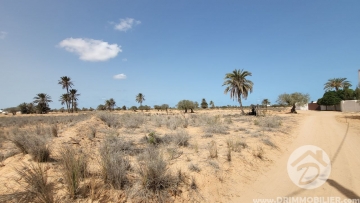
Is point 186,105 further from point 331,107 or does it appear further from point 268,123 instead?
point 268,123

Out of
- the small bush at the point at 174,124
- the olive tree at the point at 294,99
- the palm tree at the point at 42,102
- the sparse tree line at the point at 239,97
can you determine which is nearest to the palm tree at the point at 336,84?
the sparse tree line at the point at 239,97

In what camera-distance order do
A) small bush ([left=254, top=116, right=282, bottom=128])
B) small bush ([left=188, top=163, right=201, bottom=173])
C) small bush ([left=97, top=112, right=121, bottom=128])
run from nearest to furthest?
small bush ([left=188, top=163, right=201, bottom=173])
small bush ([left=97, top=112, right=121, bottom=128])
small bush ([left=254, top=116, right=282, bottom=128])

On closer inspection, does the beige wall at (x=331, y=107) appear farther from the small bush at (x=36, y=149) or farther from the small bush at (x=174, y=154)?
the small bush at (x=36, y=149)

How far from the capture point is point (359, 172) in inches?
226

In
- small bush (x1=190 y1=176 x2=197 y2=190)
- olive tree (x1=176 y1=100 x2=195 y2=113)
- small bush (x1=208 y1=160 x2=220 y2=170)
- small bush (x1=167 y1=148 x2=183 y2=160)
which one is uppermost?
olive tree (x1=176 y1=100 x2=195 y2=113)

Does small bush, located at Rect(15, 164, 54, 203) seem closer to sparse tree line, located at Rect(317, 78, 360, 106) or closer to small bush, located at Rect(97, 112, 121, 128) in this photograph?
small bush, located at Rect(97, 112, 121, 128)

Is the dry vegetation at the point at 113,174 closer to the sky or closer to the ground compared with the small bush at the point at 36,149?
closer to the ground

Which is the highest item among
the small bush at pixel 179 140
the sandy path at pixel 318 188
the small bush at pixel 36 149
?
the small bush at pixel 36 149

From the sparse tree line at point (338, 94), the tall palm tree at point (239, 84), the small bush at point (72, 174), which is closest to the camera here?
the small bush at point (72, 174)

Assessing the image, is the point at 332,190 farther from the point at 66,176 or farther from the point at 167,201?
the point at 66,176

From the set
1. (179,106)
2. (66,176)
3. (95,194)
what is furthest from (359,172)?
(179,106)

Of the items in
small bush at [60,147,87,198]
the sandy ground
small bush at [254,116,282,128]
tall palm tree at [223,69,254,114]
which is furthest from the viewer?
tall palm tree at [223,69,254,114]

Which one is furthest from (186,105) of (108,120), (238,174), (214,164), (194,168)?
(194,168)

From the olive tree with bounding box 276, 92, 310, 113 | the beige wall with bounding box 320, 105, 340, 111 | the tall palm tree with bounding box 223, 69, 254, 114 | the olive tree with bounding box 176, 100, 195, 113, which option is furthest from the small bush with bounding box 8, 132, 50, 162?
the beige wall with bounding box 320, 105, 340, 111
